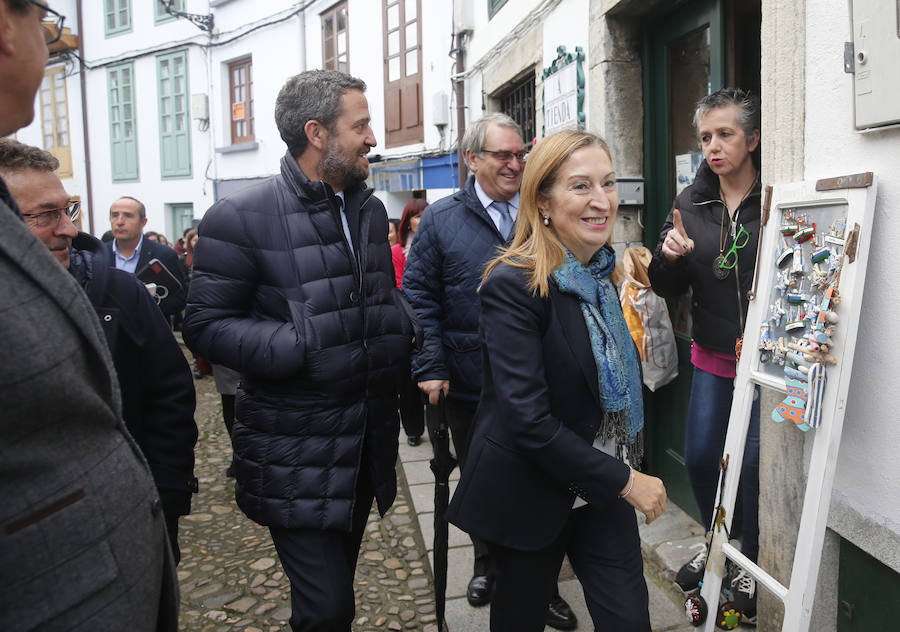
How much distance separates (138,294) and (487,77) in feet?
19.5

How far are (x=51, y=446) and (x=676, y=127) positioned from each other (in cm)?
368

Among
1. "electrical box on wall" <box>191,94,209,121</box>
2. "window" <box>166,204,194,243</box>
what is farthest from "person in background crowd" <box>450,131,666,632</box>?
"window" <box>166,204,194,243</box>

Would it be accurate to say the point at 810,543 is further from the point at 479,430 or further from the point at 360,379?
the point at 360,379

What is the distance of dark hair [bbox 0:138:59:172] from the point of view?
1954mm

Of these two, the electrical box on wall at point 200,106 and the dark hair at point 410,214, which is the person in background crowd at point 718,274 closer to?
the dark hair at point 410,214

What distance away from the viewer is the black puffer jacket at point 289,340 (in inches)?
86.4

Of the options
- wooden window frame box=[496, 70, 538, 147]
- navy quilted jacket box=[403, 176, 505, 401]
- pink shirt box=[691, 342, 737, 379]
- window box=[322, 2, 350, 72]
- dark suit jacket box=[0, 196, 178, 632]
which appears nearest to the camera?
dark suit jacket box=[0, 196, 178, 632]

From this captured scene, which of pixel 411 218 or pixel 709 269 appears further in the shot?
pixel 411 218

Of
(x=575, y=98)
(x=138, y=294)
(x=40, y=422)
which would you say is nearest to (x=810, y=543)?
(x=40, y=422)

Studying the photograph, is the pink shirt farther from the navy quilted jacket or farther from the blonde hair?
the blonde hair

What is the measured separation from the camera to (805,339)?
2107mm

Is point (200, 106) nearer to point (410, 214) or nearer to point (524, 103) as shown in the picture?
point (524, 103)

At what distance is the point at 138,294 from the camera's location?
2148 millimetres

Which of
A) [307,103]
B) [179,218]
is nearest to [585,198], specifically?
[307,103]
